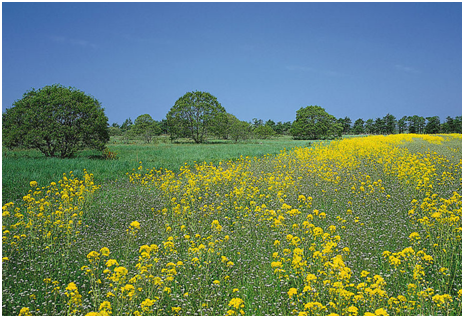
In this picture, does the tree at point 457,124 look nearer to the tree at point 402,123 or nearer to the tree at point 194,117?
the tree at point 402,123

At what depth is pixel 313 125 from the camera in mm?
69000

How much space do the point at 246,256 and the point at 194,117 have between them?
140ft

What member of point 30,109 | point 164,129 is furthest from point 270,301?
point 164,129

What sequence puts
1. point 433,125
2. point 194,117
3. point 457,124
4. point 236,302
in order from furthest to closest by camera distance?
point 433,125 → point 457,124 → point 194,117 → point 236,302

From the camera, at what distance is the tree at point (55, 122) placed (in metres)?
19.6

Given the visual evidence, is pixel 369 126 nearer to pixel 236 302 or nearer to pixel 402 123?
pixel 402 123

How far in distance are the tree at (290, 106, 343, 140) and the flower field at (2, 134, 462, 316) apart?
60.7 meters

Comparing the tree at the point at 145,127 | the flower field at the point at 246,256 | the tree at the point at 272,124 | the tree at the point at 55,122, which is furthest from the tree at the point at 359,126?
the flower field at the point at 246,256

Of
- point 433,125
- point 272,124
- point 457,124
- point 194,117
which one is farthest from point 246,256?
point 433,125

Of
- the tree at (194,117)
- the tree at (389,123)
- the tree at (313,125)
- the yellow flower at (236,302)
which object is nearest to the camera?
the yellow flower at (236,302)

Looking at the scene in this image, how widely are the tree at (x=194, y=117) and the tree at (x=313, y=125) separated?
90.3 feet

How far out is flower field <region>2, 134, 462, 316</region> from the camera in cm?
363

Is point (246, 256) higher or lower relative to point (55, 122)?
lower

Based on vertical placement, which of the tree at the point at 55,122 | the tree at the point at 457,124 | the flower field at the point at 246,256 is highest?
the tree at the point at 457,124
